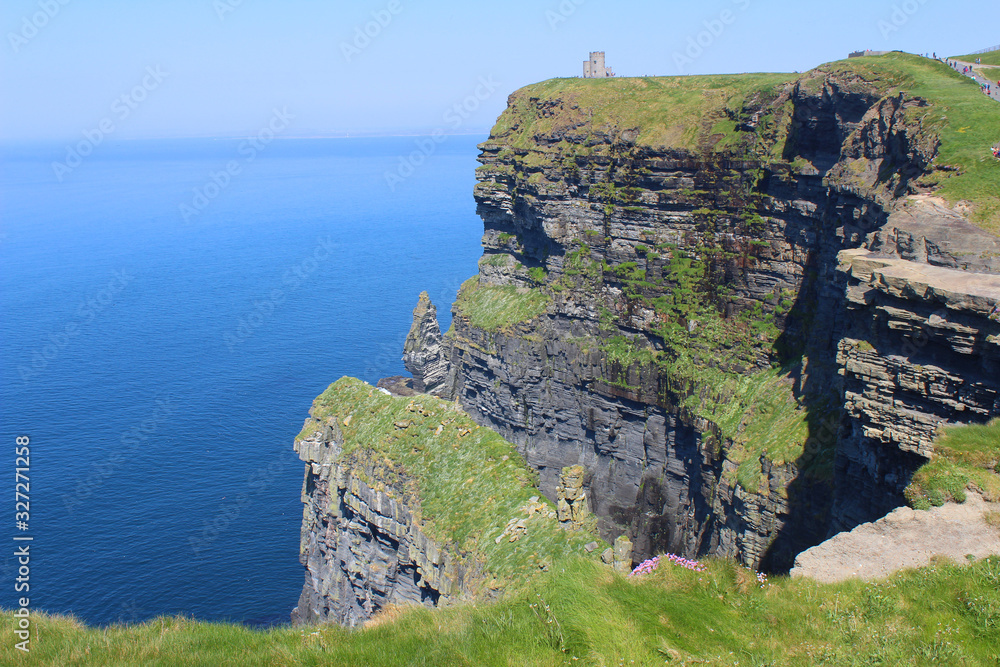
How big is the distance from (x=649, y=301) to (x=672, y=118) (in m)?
16.2

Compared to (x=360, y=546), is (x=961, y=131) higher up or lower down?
higher up

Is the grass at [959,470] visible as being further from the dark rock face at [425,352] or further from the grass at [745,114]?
the dark rock face at [425,352]

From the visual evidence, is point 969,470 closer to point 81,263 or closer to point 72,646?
point 72,646

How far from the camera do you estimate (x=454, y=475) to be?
2964 centimetres

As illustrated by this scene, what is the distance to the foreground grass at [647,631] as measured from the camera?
14242 millimetres

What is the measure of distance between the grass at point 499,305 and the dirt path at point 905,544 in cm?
5049

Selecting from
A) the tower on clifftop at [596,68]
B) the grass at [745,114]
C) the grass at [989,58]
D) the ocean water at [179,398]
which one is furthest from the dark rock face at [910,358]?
the tower on clifftop at [596,68]

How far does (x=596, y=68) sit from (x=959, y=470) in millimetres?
A: 70039

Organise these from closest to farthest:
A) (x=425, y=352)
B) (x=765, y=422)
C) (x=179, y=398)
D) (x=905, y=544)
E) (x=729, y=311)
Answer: (x=905, y=544)
(x=765, y=422)
(x=729, y=311)
(x=425, y=352)
(x=179, y=398)

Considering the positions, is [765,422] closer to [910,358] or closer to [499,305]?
[910,358]

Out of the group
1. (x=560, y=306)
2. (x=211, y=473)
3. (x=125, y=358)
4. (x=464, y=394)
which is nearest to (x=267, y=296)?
(x=125, y=358)

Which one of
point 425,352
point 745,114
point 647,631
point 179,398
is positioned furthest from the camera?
point 179,398

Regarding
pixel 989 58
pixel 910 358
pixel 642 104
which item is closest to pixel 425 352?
pixel 642 104

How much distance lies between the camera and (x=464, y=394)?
242ft
